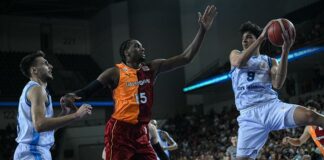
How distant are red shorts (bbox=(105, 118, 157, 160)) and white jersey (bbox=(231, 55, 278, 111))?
4.94 ft

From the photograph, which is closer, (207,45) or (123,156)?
(123,156)

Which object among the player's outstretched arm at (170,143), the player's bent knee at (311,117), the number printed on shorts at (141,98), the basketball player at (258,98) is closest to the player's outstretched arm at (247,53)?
the basketball player at (258,98)

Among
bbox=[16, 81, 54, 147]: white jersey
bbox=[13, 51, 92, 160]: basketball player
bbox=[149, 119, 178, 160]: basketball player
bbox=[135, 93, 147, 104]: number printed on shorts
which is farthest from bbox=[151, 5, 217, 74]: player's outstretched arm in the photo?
bbox=[149, 119, 178, 160]: basketball player

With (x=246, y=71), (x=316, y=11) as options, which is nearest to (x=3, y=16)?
(x=316, y=11)

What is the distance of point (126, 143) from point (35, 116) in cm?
98

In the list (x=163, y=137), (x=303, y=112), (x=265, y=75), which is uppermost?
(x=265, y=75)

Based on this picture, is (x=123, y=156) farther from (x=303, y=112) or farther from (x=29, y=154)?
(x=303, y=112)

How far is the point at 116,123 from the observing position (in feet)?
15.9

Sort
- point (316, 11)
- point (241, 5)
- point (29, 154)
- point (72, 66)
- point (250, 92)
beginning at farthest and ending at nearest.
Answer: point (72, 66), point (241, 5), point (316, 11), point (250, 92), point (29, 154)

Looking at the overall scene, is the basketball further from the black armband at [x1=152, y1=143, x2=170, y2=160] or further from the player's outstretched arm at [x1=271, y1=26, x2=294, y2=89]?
the black armband at [x1=152, y1=143, x2=170, y2=160]

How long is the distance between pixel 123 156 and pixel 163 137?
24.2 feet

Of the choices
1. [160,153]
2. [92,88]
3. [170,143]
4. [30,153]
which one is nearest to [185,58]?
[92,88]

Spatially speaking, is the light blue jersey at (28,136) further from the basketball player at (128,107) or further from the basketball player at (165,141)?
the basketball player at (165,141)

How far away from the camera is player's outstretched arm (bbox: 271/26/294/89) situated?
5.33 meters
